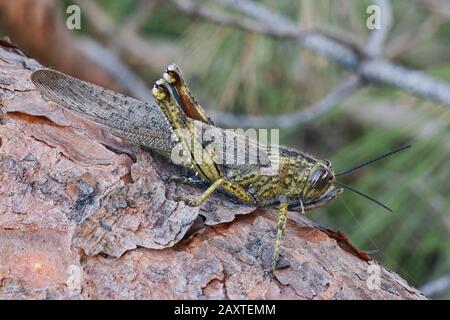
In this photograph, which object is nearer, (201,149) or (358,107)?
(201,149)

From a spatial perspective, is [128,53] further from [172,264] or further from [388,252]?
[172,264]

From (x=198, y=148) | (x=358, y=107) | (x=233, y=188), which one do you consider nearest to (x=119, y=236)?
(x=233, y=188)

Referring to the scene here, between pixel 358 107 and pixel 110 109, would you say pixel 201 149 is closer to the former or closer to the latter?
pixel 110 109

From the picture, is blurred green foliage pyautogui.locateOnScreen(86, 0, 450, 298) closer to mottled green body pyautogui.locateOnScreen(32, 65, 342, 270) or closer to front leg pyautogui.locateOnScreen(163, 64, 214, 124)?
mottled green body pyautogui.locateOnScreen(32, 65, 342, 270)

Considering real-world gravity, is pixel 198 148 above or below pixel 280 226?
above

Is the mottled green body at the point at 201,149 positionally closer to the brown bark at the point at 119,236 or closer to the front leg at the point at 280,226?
the front leg at the point at 280,226

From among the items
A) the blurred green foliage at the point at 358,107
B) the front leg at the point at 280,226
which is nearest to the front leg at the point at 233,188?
the front leg at the point at 280,226
